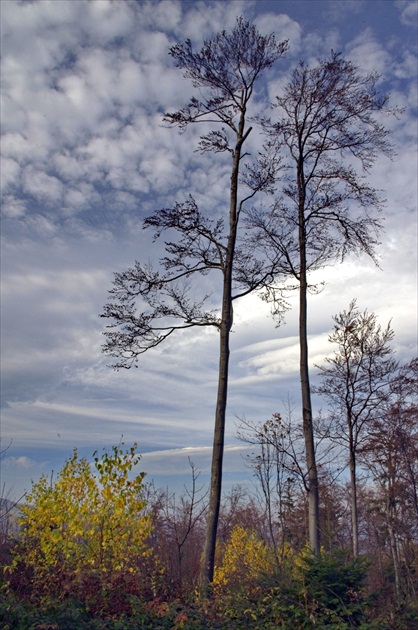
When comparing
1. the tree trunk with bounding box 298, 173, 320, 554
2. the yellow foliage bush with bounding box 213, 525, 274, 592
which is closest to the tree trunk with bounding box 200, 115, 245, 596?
the tree trunk with bounding box 298, 173, 320, 554

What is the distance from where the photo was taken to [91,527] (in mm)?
7121

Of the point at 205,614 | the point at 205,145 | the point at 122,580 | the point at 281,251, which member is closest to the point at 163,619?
the point at 205,614

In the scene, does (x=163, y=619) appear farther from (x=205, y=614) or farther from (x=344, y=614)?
(x=344, y=614)

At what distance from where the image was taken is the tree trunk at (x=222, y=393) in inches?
352

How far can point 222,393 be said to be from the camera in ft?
32.6

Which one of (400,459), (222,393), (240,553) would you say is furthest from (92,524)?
(400,459)

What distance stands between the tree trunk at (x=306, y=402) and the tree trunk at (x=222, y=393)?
5.36 ft

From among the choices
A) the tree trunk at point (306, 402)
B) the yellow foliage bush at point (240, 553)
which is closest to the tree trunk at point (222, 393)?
the tree trunk at point (306, 402)

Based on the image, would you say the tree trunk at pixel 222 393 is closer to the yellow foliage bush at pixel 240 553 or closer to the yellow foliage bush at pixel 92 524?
the yellow foliage bush at pixel 92 524

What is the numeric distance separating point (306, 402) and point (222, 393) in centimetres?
183

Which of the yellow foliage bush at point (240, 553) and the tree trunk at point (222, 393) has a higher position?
the tree trunk at point (222, 393)

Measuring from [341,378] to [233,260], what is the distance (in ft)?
22.3

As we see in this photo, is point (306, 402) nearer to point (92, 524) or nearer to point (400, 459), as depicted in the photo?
point (92, 524)

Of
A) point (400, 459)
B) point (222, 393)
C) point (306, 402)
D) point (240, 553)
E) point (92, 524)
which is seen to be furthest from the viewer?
point (400, 459)
